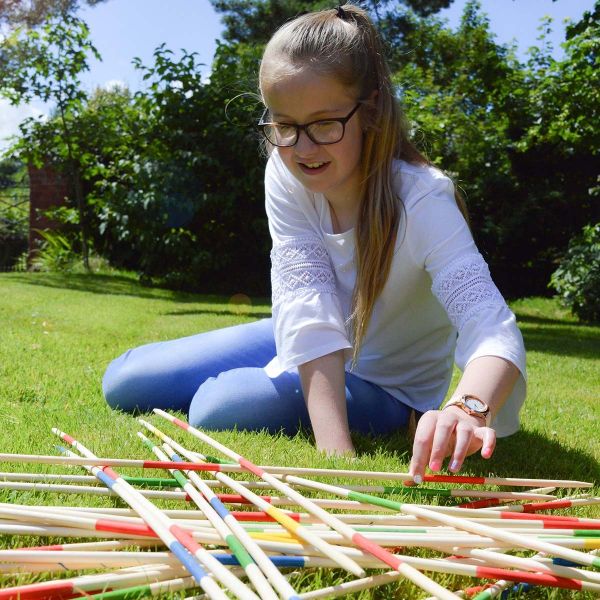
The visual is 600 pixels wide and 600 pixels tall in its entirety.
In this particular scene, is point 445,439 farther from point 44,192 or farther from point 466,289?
point 44,192

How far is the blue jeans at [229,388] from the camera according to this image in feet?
7.29

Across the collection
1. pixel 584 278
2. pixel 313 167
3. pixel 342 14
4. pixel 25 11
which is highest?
pixel 25 11

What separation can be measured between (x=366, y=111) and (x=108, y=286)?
7.00m

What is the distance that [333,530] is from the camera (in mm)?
1202

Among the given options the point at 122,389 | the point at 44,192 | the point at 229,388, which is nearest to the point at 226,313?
the point at 122,389

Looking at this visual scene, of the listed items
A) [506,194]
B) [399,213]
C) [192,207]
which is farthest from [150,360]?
[506,194]

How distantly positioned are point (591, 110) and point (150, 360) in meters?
7.11

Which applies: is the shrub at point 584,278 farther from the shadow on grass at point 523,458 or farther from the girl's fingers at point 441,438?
the girl's fingers at point 441,438

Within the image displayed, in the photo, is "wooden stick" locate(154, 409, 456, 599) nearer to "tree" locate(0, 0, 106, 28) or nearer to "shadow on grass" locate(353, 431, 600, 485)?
"shadow on grass" locate(353, 431, 600, 485)

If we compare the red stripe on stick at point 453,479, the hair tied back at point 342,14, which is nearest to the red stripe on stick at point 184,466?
the red stripe on stick at point 453,479

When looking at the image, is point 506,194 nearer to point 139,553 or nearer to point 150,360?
point 150,360

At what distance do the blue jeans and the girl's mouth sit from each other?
680 millimetres

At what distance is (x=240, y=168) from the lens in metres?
9.20

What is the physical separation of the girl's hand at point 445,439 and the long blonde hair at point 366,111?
75cm
